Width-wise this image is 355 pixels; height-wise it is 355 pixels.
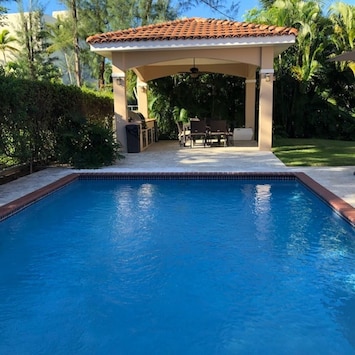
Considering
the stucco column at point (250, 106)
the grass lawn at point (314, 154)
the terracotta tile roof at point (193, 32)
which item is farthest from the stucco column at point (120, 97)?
the stucco column at point (250, 106)

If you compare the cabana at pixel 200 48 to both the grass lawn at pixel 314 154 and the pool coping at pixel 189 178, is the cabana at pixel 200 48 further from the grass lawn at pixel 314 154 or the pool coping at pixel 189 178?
the pool coping at pixel 189 178

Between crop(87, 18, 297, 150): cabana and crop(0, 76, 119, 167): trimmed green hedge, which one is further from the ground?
crop(87, 18, 297, 150): cabana

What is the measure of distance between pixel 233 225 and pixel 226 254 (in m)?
1.43

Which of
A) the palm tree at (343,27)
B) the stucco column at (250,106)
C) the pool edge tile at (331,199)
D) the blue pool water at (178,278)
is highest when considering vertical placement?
the palm tree at (343,27)

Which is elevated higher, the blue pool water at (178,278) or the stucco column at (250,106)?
the stucco column at (250,106)

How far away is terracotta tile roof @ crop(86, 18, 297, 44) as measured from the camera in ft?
46.5

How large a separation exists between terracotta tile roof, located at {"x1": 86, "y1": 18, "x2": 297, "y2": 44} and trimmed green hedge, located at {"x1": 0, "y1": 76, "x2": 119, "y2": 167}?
2640 mm

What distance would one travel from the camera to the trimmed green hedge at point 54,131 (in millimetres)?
10938

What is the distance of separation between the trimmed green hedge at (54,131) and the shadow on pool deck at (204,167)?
596 mm

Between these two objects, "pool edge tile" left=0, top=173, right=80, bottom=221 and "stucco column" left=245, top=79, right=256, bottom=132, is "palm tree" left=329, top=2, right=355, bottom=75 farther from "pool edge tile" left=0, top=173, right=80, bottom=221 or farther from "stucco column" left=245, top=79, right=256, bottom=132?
"pool edge tile" left=0, top=173, right=80, bottom=221

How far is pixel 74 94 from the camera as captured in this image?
1416 centimetres

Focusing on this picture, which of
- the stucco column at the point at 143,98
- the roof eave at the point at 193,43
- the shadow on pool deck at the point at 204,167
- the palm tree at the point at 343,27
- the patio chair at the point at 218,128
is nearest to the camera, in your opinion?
the shadow on pool deck at the point at 204,167

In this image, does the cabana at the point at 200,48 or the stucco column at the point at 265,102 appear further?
the stucco column at the point at 265,102

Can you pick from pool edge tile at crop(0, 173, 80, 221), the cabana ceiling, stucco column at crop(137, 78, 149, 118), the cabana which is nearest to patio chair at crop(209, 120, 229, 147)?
the cabana
